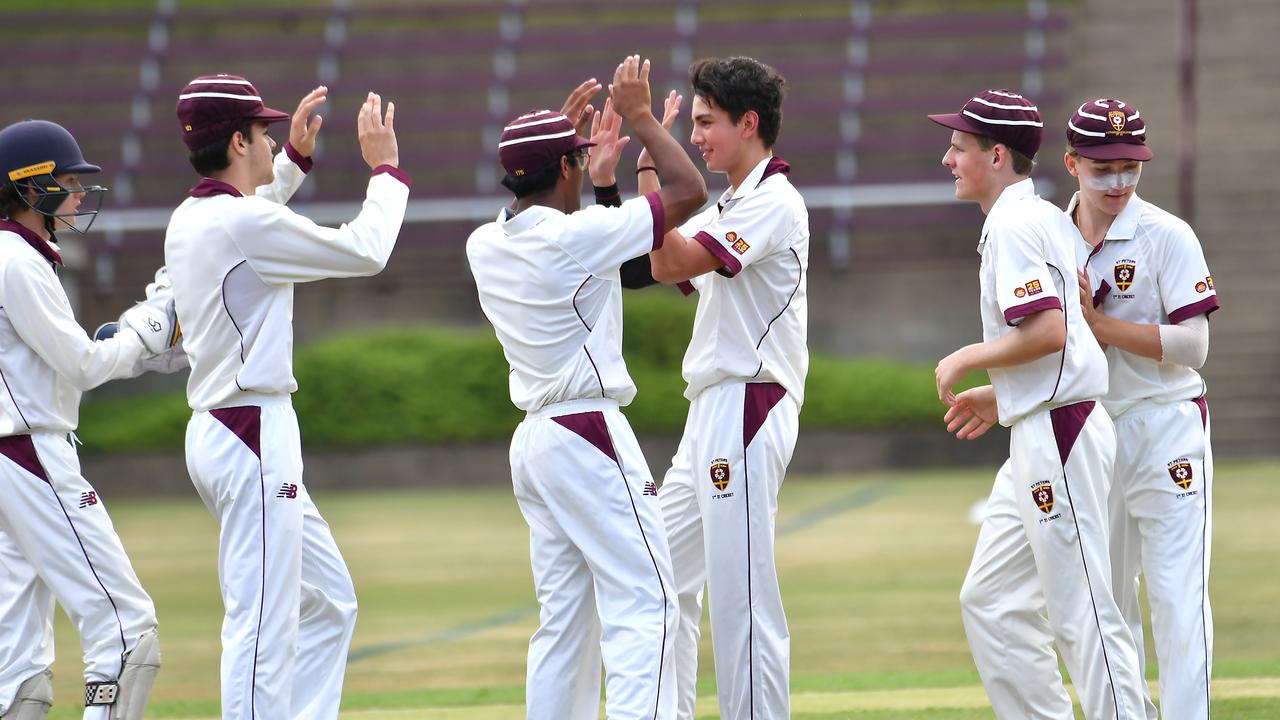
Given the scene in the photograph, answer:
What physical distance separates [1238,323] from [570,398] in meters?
16.7

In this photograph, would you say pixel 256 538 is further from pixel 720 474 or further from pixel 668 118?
pixel 668 118

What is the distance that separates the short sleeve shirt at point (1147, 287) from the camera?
568 cm

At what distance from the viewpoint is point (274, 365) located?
5.34 meters

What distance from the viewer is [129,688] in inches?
220

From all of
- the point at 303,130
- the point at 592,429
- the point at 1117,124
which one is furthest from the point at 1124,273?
the point at 303,130

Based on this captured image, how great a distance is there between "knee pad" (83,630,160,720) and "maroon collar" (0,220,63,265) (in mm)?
1518

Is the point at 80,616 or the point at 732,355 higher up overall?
the point at 732,355

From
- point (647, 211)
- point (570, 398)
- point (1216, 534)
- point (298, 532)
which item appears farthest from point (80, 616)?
point (1216, 534)

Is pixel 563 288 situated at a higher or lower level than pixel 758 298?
higher

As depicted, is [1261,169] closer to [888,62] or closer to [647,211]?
[888,62]

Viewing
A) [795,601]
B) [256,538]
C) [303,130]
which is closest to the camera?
[256,538]

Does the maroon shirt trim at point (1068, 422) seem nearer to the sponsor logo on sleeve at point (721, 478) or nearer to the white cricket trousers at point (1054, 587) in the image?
the white cricket trousers at point (1054, 587)

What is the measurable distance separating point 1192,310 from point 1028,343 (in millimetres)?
777

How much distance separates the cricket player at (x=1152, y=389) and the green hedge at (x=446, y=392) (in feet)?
43.4
